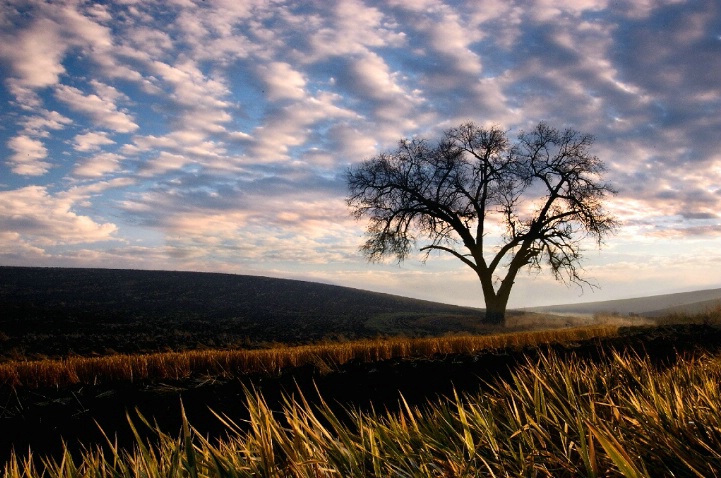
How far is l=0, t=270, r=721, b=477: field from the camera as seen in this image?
213 centimetres

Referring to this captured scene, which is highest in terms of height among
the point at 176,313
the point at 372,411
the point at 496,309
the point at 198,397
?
the point at 496,309

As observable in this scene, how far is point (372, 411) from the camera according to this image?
414cm

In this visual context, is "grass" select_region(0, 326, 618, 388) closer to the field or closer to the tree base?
the field

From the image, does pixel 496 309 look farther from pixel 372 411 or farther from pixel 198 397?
pixel 372 411

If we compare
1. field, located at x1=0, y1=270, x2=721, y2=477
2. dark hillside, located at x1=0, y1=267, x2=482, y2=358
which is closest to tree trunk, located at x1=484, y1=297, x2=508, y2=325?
dark hillside, located at x1=0, y1=267, x2=482, y2=358

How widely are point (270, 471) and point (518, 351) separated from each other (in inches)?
300

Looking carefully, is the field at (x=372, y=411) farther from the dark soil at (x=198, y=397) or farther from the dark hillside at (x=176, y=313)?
the dark hillside at (x=176, y=313)

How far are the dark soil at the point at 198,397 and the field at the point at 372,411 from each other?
19 mm

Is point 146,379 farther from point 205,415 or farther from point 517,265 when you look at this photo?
point 517,265

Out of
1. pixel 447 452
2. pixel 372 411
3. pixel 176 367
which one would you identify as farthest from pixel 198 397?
Answer: pixel 447 452

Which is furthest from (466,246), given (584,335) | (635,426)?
(635,426)

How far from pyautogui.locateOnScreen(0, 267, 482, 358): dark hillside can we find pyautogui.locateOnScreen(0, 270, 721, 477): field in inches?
42.2

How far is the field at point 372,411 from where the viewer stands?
213 cm

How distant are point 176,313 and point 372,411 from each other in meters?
21.5
